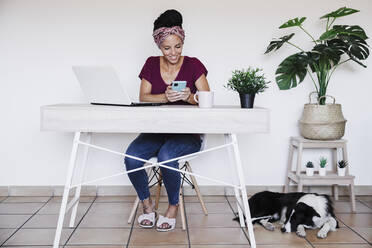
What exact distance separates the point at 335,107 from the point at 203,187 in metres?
1.15

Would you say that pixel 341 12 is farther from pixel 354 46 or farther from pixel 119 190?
pixel 119 190

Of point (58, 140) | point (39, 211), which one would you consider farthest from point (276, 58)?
point (39, 211)

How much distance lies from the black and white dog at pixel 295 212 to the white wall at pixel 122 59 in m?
0.67

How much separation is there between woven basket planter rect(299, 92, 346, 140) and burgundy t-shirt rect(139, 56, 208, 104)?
88 centimetres

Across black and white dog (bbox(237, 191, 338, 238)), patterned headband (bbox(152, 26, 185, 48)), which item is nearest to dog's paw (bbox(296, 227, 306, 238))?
black and white dog (bbox(237, 191, 338, 238))

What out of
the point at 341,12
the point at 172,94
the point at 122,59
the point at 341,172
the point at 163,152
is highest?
the point at 341,12

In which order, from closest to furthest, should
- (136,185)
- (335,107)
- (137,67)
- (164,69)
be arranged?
(136,185) < (164,69) < (335,107) < (137,67)

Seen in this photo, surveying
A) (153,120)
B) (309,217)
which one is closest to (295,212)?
(309,217)

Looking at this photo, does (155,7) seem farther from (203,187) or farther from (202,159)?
(203,187)

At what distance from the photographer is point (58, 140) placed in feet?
10.6

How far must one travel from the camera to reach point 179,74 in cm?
269

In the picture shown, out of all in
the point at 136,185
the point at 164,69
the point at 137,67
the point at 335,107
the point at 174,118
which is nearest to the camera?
the point at 174,118

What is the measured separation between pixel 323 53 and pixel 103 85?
1599 mm

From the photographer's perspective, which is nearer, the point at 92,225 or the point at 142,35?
the point at 92,225
